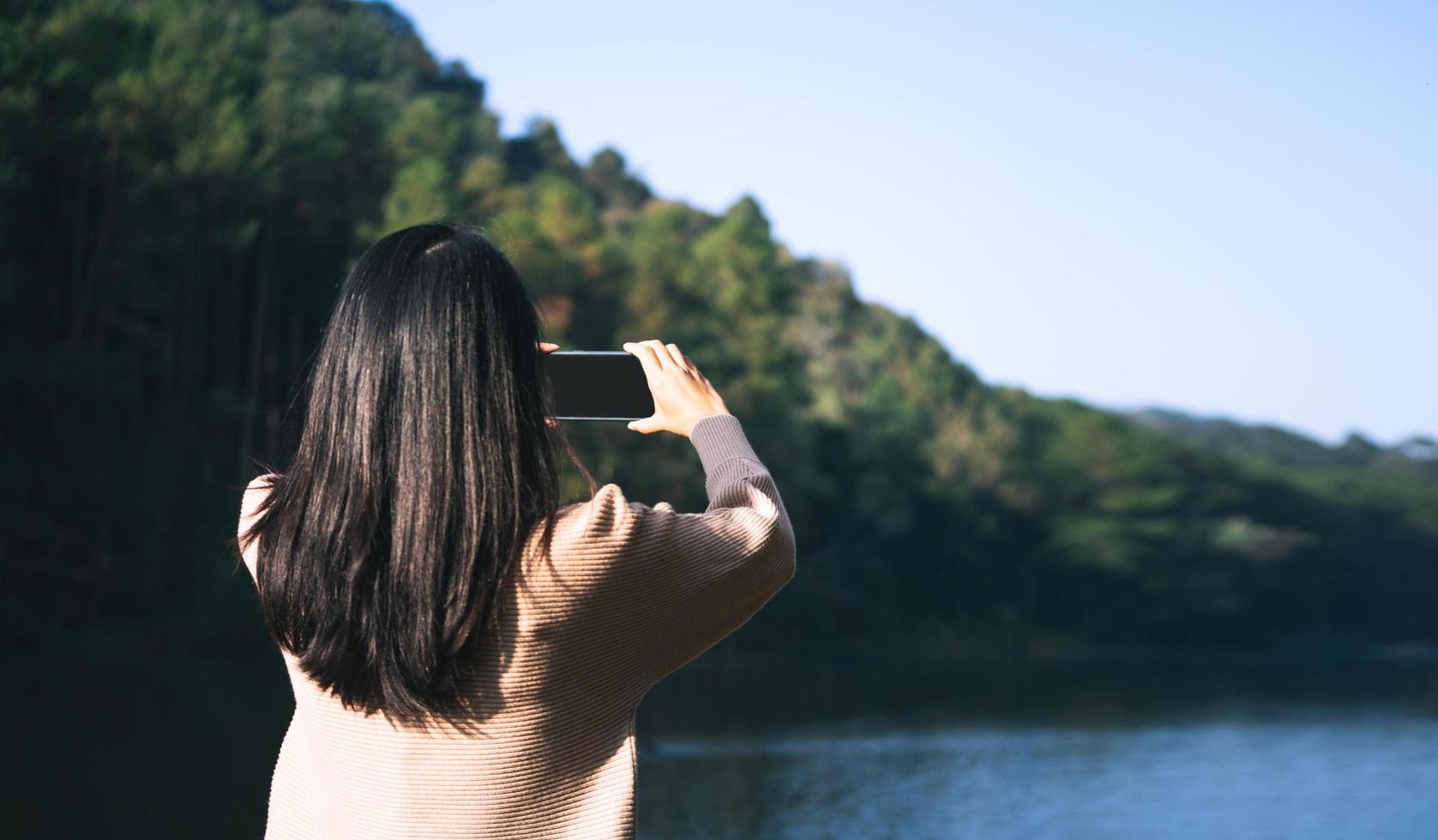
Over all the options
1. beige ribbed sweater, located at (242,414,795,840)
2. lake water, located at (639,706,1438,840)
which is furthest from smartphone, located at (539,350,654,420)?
lake water, located at (639,706,1438,840)

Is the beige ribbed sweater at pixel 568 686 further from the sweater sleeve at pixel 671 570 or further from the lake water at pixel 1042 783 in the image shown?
the lake water at pixel 1042 783

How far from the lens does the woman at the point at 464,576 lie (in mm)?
897

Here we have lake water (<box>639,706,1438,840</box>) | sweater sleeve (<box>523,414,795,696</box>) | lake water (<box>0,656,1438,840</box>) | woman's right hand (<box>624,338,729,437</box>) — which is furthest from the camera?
lake water (<box>639,706,1438,840</box>)

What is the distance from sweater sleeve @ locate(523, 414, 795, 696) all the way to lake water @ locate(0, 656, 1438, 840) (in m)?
9.35

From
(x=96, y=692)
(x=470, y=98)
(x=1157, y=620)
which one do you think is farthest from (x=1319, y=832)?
(x=470, y=98)

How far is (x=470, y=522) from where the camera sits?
0.89 m

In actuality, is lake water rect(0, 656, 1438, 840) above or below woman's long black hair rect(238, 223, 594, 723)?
below

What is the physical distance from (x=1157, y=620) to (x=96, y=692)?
3163 cm

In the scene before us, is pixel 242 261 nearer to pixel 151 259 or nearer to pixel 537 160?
pixel 151 259

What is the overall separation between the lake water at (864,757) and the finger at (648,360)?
9316 millimetres

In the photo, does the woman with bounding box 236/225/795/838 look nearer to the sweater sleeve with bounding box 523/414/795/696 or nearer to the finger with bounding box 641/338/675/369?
the sweater sleeve with bounding box 523/414/795/696

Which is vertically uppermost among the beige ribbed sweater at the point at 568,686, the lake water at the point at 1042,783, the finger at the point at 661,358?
the finger at the point at 661,358

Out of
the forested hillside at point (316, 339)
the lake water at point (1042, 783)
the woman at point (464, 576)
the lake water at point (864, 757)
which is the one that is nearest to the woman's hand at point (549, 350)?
the woman at point (464, 576)

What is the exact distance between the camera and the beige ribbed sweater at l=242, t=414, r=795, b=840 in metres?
0.90
